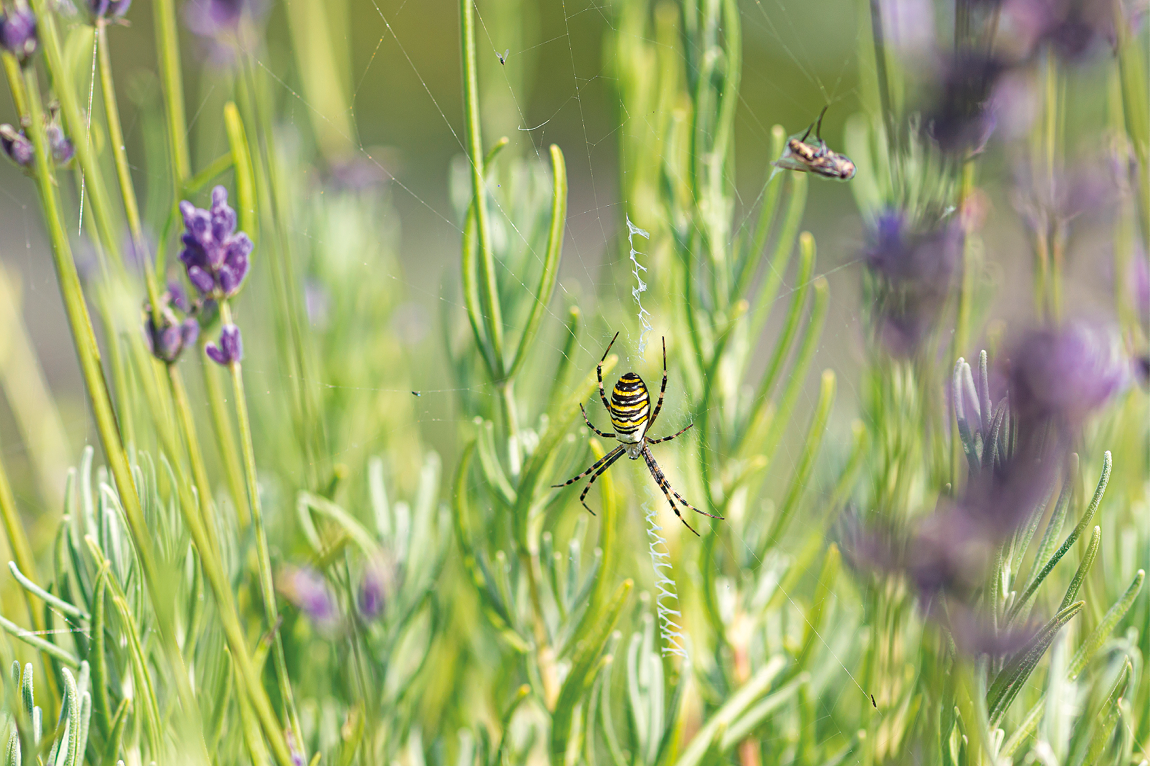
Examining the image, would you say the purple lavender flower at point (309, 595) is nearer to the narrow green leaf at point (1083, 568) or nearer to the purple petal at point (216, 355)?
the purple petal at point (216, 355)

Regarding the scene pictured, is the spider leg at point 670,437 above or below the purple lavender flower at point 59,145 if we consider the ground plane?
below

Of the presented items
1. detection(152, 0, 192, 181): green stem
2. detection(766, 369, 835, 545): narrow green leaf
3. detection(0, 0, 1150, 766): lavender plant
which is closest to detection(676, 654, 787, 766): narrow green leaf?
detection(0, 0, 1150, 766): lavender plant

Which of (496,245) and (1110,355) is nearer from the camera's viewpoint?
(1110,355)

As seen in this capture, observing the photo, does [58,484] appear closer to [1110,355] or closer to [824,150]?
[824,150]

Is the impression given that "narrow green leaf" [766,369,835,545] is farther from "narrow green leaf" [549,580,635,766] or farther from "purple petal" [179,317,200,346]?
A: "purple petal" [179,317,200,346]

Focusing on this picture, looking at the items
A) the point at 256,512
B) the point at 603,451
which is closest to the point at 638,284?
the point at 603,451

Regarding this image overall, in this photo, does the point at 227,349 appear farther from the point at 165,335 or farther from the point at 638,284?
the point at 638,284

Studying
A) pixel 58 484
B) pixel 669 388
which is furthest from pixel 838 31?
pixel 58 484

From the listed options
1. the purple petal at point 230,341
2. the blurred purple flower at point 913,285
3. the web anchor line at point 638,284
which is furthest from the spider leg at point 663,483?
the purple petal at point 230,341
